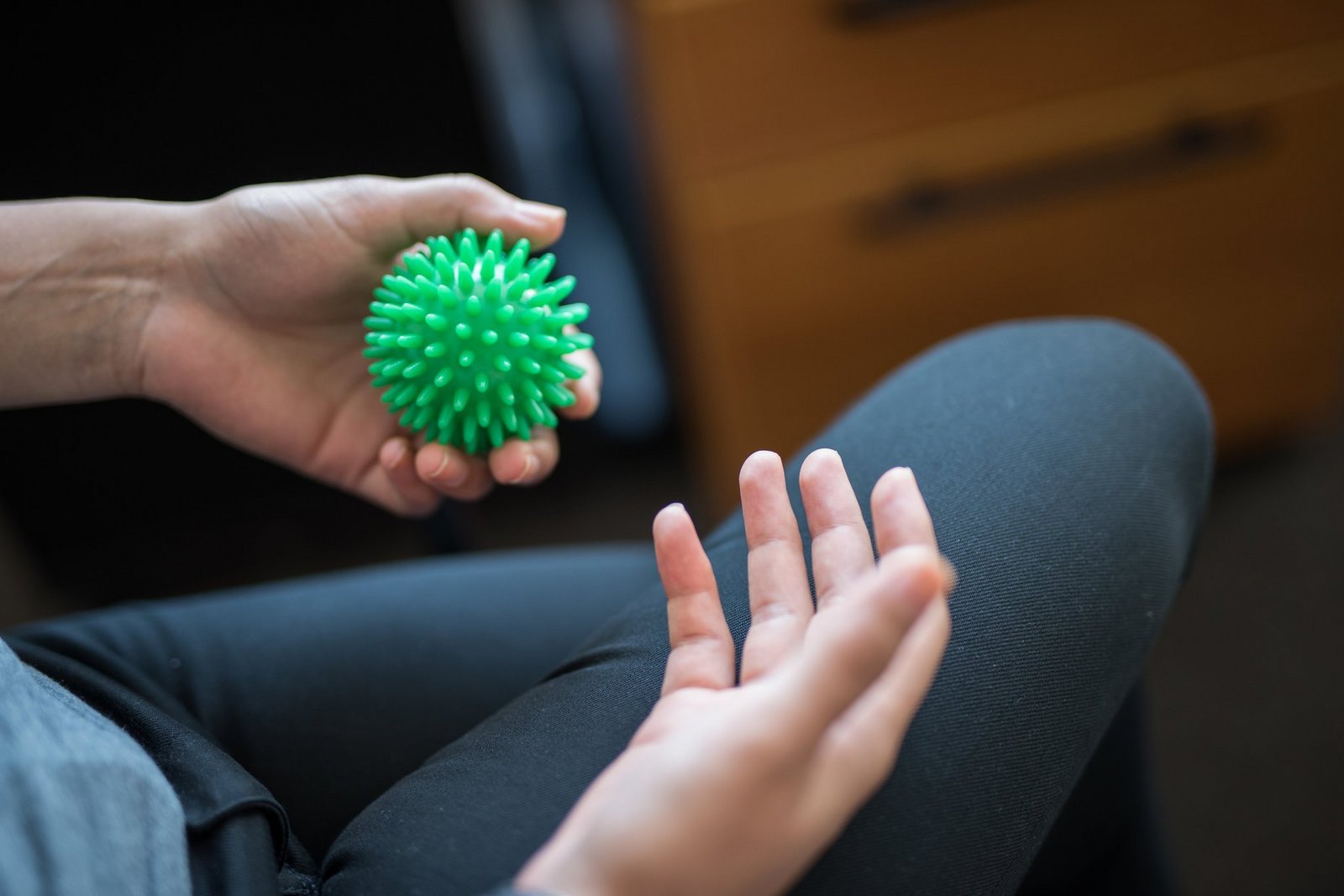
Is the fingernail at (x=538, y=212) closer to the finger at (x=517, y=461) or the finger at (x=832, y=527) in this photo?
the finger at (x=517, y=461)

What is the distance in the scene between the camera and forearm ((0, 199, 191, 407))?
0.64 meters

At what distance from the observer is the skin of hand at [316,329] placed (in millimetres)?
618

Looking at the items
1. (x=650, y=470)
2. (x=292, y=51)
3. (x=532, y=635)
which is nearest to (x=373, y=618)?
(x=532, y=635)

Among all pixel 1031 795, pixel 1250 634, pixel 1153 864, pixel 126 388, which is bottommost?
pixel 1250 634

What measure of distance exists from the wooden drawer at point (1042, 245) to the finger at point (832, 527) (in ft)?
1.96

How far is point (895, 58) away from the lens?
958mm

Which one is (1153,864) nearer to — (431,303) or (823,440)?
(823,440)

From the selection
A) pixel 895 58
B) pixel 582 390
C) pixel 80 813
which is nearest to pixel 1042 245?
pixel 895 58

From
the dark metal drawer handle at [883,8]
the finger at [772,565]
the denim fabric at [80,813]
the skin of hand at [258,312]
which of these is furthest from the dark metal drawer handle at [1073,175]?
the denim fabric at [80,813]

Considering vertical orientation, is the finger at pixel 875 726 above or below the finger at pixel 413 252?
below

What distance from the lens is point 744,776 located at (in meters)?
0.36

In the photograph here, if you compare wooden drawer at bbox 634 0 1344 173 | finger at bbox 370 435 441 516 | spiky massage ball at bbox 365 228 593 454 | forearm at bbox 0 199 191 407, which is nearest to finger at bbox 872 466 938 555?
spiky massage ball at bbox 365 228 593 454

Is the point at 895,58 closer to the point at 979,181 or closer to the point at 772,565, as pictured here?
the point at 979,181

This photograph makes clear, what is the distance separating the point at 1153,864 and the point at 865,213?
639 mm
